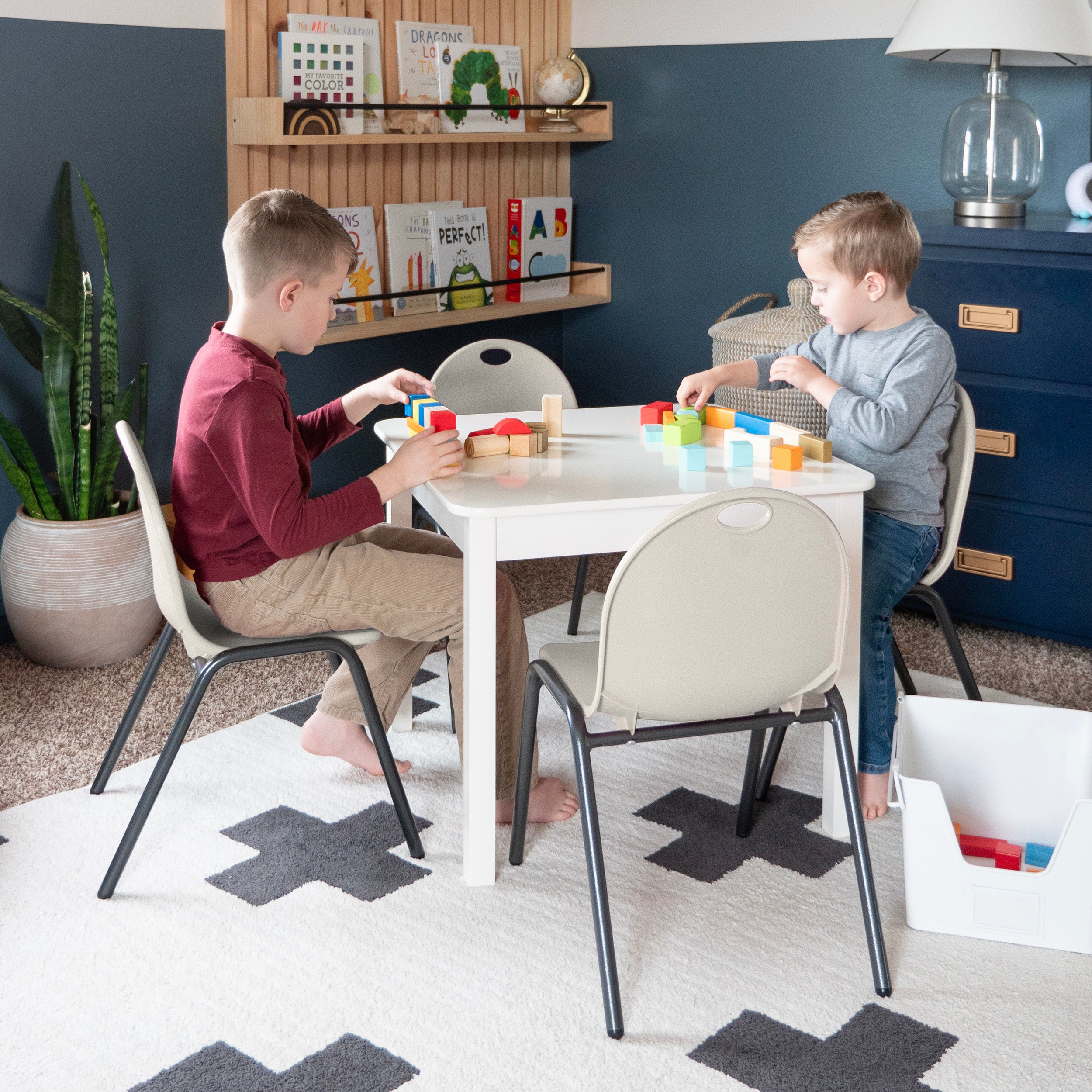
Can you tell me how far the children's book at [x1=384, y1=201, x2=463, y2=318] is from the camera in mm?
3660

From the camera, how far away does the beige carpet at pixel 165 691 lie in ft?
8.04

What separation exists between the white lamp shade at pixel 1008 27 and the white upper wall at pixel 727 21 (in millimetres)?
448

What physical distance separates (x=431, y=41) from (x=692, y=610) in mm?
2620

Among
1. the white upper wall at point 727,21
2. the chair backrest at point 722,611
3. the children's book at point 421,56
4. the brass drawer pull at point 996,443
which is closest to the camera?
the chair backrest at point 722,611

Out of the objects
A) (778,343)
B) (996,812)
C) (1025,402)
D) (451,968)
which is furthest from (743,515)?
(778,343)

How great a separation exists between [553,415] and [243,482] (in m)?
0.58

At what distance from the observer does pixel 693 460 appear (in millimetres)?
2000

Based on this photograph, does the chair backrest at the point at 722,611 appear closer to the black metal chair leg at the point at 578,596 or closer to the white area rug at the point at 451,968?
the white area rug at the point at 451,968

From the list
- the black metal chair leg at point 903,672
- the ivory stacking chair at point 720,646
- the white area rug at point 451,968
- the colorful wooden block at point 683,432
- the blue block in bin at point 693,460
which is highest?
the colorful wooden block at point 683,432

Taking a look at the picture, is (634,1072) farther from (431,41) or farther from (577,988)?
(431,41)

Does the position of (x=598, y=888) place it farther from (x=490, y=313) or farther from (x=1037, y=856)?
(x=490, y=313)

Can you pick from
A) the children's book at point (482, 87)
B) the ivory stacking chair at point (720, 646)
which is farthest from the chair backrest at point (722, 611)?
the children's book at point (482, 87)

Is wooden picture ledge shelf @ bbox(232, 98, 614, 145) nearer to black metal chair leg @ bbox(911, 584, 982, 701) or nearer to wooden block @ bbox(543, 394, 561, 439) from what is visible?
wooden block @ bbox(543, 394, 561, 439)

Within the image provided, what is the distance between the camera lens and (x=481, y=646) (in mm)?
1907
